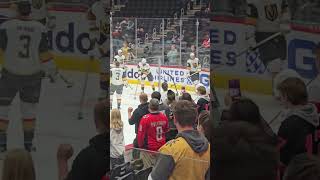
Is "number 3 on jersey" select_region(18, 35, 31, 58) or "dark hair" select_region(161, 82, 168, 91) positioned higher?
"number 3 on jersey" select_region(18, 35, 31, 58)

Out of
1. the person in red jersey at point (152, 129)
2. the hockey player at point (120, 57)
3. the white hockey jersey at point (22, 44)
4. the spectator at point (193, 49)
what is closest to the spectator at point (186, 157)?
the person in red jersey at point (152, 129)

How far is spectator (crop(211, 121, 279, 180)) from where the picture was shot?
1.80 m

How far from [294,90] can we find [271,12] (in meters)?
0.29

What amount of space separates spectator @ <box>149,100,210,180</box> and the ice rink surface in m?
0.90

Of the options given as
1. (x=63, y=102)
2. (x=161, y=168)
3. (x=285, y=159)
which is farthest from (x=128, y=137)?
(x=285, y=159)

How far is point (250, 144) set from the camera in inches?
71.3

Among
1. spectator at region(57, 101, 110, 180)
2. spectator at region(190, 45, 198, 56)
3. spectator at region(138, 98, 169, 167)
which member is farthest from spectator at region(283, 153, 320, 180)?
spectator at region(190, 45, 198, 56)

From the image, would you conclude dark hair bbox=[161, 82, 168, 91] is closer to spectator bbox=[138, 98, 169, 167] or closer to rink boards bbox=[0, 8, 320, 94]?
spectator bbox=[138, 98, 169, 167]

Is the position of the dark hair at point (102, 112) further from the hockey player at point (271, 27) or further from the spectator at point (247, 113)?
the hockey player at point (271, 27)

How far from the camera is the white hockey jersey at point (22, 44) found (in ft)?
6.30

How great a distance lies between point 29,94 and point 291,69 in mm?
994

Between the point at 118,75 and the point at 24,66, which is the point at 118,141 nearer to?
the point at 118,75

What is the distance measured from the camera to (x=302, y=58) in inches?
69.7

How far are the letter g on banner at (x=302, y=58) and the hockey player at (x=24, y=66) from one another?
2.93ft
